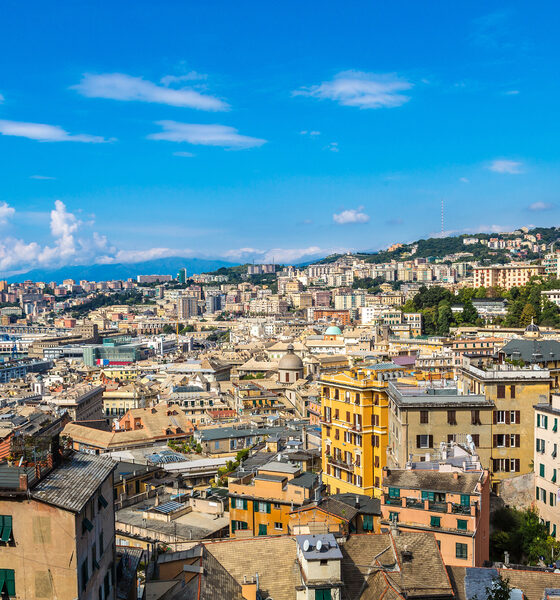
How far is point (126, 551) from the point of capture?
2142 centimetres

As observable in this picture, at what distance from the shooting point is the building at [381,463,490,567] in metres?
20.0

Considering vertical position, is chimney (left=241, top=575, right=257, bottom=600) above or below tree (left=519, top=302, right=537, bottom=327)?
below

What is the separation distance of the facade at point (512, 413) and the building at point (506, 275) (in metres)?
112

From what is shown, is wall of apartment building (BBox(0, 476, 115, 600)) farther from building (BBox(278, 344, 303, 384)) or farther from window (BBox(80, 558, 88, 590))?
building (BBox(278, 344, 303, 384))

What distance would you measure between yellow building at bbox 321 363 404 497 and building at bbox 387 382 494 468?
291 centimetres

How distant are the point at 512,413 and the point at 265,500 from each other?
10194 millimetres

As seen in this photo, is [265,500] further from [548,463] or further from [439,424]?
[548,463]

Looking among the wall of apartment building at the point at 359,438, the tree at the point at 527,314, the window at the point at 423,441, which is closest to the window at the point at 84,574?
the window at the point at 423,441

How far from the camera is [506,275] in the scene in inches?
5571

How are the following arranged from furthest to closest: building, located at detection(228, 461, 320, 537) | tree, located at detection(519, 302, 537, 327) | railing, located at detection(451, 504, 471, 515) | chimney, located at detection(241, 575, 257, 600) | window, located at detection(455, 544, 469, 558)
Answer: tree, located at detection(519, 302, 537, 327)
building, located at detection(228, 461, 320, 537)
railing, located at detection(451, 504, 471, 515)
window, located at detection(455, 544, 469, 558)
chimney, located at detection(241, 575, 257, 600)

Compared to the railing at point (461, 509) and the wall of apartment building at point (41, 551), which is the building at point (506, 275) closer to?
the railing at point (461, 509)

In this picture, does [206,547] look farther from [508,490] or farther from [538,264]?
[538,264]

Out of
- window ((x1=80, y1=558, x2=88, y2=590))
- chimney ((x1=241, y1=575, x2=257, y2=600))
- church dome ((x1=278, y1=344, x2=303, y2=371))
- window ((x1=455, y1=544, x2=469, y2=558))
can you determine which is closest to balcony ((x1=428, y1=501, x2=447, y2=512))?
window ((x1=455, y1=544, x2=469, y2=558))

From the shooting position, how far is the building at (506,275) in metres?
138
